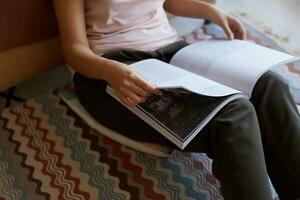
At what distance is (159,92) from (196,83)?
0.25 feet

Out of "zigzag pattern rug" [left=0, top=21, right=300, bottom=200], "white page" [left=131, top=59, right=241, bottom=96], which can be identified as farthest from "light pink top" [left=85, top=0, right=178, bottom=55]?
"zigzag pattern rug" [left=0, top=21, right=300, bottom=200]

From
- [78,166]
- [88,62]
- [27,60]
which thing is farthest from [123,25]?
[78,166]

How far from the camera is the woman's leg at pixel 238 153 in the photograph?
0.80 meters

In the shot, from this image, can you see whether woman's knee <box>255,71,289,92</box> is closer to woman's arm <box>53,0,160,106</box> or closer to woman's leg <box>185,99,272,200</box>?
woman's leg <box>185,99,272,200</box>

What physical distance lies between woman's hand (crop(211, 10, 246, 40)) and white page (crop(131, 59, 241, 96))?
256mm

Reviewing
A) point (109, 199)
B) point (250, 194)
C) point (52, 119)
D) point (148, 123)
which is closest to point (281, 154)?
point (250, 194)

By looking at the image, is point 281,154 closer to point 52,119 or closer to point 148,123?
point 148,123

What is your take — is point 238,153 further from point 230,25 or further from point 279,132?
point 230,25

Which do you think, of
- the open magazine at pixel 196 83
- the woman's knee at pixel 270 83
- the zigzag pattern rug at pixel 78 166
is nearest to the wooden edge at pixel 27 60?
the zigzag pattern rug at pixel 78 166

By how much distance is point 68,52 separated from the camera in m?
0.97

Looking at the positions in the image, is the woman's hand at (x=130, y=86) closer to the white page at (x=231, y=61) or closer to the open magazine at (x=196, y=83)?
the open magazine at (x=196, y=83)

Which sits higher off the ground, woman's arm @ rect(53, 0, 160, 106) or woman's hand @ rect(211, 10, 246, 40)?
woman's arm @ rect(53, 0, 160, 106)

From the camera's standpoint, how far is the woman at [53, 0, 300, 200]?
2.67 feet

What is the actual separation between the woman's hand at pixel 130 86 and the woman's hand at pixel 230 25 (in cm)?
37
